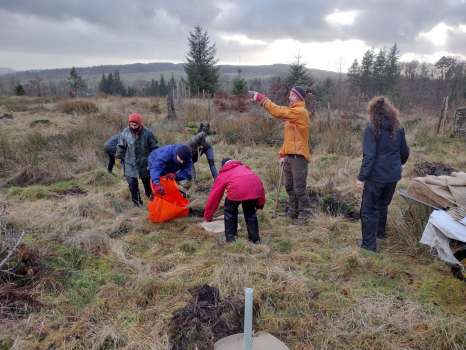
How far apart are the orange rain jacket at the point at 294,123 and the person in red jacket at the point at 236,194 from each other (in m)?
0.80

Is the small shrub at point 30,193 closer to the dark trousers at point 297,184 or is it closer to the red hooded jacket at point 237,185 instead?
the red hooded jacket at point 237,185

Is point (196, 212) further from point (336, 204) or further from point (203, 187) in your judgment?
point (336, 204)

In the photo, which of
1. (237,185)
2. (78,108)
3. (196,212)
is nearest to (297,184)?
(237,185)

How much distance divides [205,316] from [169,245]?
158 centimetres

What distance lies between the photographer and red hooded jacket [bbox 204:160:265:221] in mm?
3621

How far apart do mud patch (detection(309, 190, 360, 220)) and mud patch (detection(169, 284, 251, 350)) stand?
261 cm

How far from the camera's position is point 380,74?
33000 millimetres

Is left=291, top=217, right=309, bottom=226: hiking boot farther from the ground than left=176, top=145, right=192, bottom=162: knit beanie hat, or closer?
closer

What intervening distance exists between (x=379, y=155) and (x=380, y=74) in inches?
1313

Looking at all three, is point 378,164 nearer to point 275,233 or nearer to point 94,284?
point 275,233

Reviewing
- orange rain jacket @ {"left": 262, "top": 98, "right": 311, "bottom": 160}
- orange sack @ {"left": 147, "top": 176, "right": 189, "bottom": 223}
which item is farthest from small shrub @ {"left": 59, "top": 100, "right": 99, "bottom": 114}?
orange rain jacket @ {"left": 262, "top": 98, "right": 311, "bottom": 160}

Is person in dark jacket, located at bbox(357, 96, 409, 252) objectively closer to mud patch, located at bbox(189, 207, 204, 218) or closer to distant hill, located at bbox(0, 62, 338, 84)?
mud patch, located at bbox(189, 207, 204, 218)

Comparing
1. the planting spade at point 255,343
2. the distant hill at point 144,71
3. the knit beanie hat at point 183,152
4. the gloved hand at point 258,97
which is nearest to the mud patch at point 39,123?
the knit beanie hat at point 183,152

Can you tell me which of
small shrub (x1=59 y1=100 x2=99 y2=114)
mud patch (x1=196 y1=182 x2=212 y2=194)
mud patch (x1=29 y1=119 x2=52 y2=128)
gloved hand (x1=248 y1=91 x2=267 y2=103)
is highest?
gloved hand (x1=248 y1=91 x2=267 y2=103)
